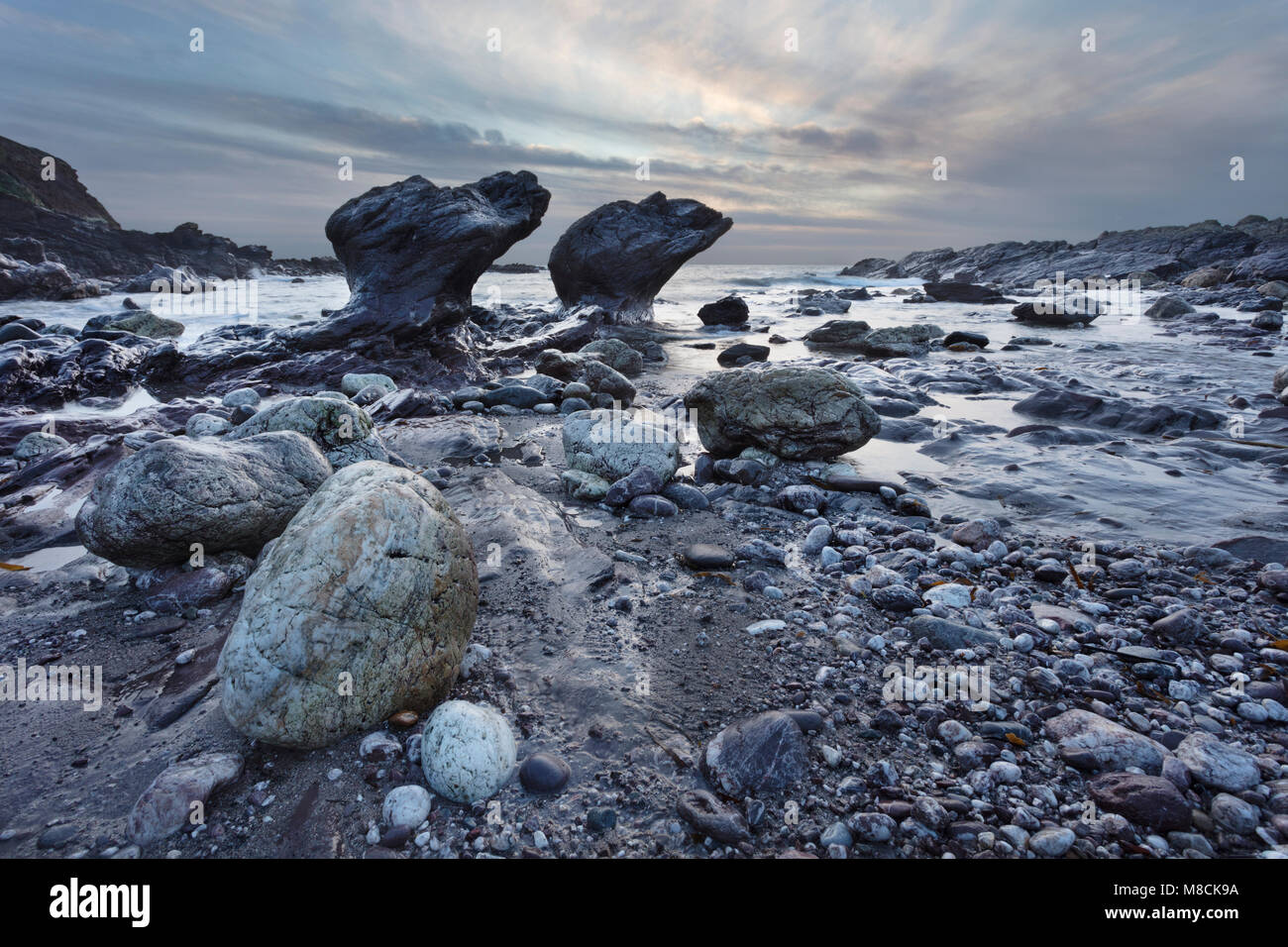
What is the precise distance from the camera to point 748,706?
287cm

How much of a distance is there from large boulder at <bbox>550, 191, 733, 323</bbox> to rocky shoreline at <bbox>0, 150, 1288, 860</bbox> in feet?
56.6

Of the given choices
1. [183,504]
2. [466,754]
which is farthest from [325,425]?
[466,754]

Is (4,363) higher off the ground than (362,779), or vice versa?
(4,363)

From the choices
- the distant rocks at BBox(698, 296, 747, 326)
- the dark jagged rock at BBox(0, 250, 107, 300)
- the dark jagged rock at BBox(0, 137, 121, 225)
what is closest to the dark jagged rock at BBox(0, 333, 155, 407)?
A: the distant rocks at BBox(698, 296, 747, 326)

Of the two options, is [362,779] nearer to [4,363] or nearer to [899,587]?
[899,587]

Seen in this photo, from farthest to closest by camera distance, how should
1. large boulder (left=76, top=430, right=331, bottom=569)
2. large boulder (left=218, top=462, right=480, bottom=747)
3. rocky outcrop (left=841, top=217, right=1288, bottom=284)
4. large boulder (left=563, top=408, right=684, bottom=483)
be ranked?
rocky outcrop (left=841, top=217, right=1288, bottom=284)
large boulder (left=563, top=408, right=684, bottom=483)
large boulder (left=76, top=430, right=331, bottom=569)
large boulder (left=218, top=462, right=480, bottom=747)

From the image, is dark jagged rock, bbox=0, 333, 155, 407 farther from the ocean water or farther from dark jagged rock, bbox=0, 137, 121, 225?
dark jagged rock, bbox=0, 137, 121, 225

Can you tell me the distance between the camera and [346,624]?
8.49 ft

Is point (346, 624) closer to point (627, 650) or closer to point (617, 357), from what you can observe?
point (627, 650)

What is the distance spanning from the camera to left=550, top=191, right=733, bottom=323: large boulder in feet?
74.4

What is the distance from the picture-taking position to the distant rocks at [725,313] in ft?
73.0

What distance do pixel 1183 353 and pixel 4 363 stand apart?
22.3 meters

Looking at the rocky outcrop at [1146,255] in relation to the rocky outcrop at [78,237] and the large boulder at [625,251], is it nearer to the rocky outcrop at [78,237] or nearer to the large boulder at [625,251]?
the large boulder at [625,251]

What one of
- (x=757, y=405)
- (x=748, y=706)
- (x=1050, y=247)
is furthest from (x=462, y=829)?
(x=1050, y=247)
